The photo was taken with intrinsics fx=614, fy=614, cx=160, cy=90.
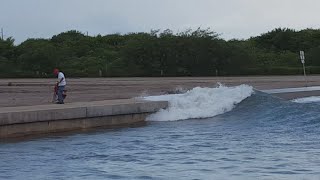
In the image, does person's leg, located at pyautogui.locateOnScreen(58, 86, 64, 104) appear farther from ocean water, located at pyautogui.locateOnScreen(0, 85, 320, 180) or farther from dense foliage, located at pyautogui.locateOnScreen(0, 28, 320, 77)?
dense foliage, located at pyautogui.locateOnScreen(0, 28, 320, 77)

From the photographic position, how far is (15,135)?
19.2 m

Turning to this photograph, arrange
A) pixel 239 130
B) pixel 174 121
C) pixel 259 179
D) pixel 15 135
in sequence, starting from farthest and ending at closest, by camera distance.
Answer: pixel 174 121 → pixel 239 130 → pixel 15 135 → pixel 259 179

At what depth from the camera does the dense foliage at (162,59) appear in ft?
230

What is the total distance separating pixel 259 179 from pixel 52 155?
6008 mm

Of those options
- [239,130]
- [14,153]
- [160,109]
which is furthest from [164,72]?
[14,153]

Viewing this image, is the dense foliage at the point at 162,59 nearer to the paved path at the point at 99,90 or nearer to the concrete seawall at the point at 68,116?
the paved path at the point at 99,90

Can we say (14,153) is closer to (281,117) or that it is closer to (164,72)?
(281,117)

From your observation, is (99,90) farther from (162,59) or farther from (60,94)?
(162,59)

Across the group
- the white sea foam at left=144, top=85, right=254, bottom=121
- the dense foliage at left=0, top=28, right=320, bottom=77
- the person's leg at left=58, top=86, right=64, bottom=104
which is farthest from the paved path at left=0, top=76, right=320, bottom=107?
the dense foliage at left=0, top=28, right=320, bottom=77

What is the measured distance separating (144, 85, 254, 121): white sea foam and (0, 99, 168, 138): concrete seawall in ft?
2.80

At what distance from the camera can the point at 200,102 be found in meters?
27.5

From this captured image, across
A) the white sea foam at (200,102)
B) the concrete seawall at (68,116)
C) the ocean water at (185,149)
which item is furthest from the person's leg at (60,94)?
the white sea foam at (200,102)

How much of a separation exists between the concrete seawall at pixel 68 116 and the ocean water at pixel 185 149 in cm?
79

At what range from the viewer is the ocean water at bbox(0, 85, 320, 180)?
500 inches
